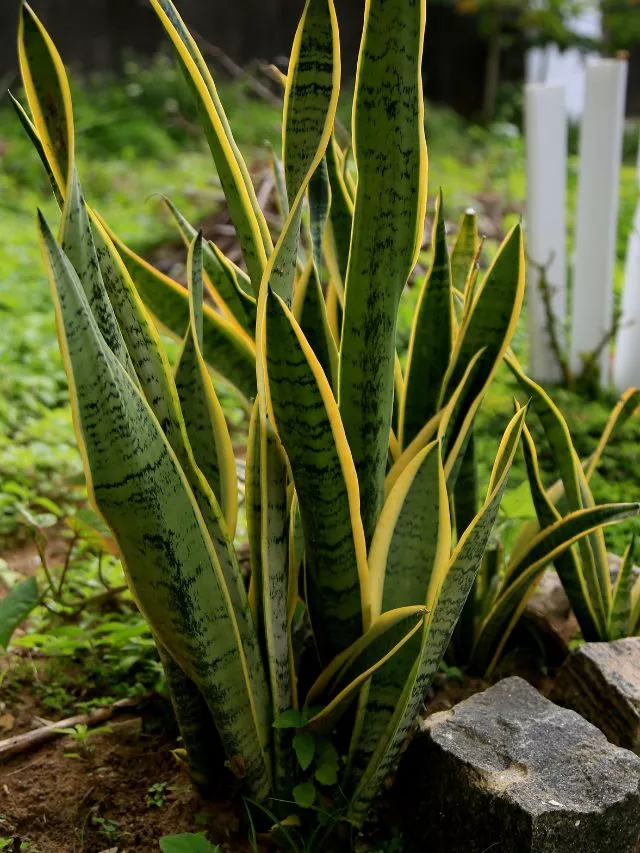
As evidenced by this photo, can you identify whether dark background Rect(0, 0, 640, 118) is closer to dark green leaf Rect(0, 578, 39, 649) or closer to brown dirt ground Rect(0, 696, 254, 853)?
dark green leaf Rect(0, 578, 39, 649)

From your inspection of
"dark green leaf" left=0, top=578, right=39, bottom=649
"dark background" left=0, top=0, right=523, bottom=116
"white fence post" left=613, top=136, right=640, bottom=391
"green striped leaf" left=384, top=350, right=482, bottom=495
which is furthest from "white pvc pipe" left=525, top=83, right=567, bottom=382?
"dark background" left=0, top=0, right=523, bottom=116

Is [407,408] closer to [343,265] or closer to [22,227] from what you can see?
[343,265]

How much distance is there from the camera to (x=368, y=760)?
1.17 metres

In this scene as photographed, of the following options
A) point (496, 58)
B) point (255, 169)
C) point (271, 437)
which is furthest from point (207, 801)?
point (496, 58)

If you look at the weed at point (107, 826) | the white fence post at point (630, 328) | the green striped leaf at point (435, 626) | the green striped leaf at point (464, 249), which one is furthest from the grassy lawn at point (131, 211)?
the green striped leaf at point (435, 626)

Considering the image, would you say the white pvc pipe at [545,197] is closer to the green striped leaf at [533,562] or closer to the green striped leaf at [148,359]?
the green striped leaf at [533,562]

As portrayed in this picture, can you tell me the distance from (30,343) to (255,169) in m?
1.89

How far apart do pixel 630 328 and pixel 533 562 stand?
1707 millimetres

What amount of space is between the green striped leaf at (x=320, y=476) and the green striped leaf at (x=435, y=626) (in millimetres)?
91

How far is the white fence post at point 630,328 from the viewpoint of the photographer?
2.82 meters

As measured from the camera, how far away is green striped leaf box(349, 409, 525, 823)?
104 centimetres

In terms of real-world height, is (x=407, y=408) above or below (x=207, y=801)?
above

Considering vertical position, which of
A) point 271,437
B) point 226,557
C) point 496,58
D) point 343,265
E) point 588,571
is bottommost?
point 588,571

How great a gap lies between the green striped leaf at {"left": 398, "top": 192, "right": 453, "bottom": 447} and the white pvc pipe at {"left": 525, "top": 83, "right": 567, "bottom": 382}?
5.06ft
